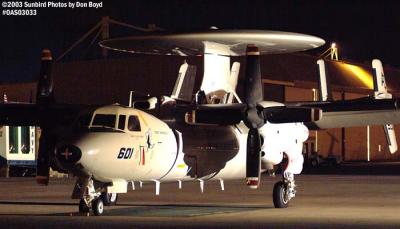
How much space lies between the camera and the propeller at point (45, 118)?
73.3 ft

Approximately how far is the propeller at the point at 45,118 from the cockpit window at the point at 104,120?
1997 mm

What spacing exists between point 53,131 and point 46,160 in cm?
83

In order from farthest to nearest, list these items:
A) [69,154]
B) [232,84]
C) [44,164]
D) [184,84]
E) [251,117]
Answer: [232,84]
[184,84]
[251,117]
[44,164]
[69,154]

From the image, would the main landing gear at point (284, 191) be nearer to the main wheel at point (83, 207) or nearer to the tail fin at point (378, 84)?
the tail fin at point (378, 84)

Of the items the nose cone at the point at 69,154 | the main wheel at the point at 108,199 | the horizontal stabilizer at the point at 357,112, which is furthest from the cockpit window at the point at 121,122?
the horizontal stabilizer at the point at 357,112

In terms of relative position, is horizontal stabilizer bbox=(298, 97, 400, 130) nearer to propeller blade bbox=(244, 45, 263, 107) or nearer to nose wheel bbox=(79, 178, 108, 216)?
propeller blade bbox=(244, 45, 263, 107)

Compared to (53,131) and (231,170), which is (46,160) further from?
(231,170)

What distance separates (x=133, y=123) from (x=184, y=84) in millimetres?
6113

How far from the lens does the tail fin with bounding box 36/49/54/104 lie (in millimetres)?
23609

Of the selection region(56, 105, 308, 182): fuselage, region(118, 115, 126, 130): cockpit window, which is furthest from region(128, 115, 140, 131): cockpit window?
region(118, 115, 126, 130): cockpit window

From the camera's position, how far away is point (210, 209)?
2314cm

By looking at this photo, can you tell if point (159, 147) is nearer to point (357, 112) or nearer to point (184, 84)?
point (184, 84)

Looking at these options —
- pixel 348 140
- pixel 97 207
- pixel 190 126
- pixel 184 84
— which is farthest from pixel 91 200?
pixel 348 140

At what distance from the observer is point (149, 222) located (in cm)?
1869
